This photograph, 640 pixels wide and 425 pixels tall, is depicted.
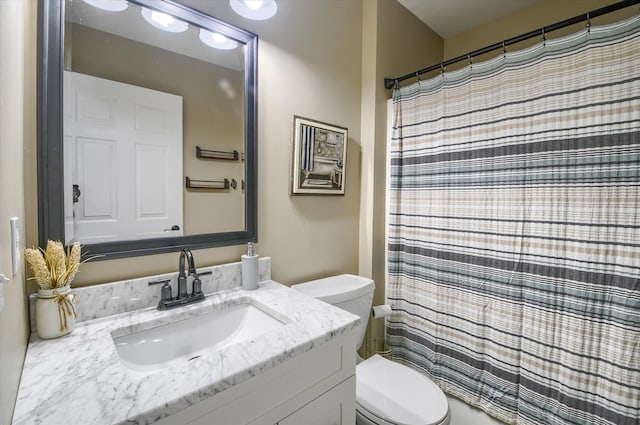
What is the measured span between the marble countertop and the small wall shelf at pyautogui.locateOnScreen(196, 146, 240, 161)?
0.63 meters

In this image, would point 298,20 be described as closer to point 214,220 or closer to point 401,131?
point 401,131

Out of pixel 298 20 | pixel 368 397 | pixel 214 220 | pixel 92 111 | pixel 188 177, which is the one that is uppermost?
pixel 298 20

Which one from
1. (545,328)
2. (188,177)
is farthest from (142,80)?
(545,328)

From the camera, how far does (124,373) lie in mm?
673

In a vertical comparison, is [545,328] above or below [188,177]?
below

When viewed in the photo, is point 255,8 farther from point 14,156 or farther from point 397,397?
point 397,397

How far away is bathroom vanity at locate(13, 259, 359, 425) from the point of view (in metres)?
0.59

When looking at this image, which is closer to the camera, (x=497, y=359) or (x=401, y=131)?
(x=497, y=359)

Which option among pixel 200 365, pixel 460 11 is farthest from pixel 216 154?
pixel 460 11

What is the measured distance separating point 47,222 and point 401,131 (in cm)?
164

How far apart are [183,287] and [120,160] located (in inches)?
19.8

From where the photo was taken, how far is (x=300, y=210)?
153cm

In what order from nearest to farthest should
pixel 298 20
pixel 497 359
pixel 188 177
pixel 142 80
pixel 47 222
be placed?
1. pixel 47 222
2. pixel 142 80
3. pixel 188 177
4. pixel 497 359
5. pixel 298 20

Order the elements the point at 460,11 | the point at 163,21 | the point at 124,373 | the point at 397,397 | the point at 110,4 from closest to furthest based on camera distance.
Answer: the point at 124,373
the point at 110,4
the point at 163,21
the point at 397,397
the point at 460,11
